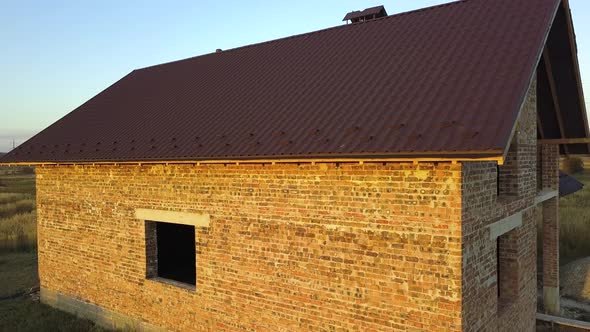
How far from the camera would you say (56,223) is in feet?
35.4

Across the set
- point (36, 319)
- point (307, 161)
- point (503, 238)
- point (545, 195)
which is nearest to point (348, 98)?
point (307, 161)

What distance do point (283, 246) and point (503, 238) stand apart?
3.82 meters

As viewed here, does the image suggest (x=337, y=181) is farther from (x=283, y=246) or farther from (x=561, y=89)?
(x=561, y=89)

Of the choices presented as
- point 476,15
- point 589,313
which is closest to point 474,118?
point 476,15

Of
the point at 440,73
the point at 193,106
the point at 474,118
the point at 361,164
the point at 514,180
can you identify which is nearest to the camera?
the point at 474,118

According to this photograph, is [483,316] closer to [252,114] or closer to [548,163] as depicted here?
[252,114]

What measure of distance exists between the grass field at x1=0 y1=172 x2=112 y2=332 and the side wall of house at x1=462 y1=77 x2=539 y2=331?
7.76m

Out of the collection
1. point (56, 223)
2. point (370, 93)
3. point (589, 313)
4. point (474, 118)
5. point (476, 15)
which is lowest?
point (589, 313)

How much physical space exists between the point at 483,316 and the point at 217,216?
4354mm

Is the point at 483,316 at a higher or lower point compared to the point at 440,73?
lower

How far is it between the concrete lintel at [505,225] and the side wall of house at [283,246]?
1326 millimetres

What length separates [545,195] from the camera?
993 cm

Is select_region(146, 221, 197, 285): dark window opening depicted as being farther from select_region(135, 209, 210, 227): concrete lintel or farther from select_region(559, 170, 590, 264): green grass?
select_region(559, 170, 590, 264): green grass

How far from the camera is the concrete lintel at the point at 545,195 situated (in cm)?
929
